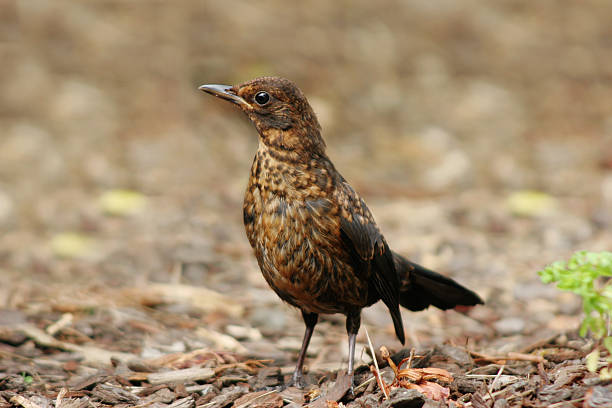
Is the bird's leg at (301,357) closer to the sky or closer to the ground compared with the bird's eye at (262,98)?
closer to the ground

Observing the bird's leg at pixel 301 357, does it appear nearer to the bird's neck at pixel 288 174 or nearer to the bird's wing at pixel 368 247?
the bird's wing at pixel 368 247

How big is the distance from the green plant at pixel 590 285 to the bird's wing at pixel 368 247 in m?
1.24

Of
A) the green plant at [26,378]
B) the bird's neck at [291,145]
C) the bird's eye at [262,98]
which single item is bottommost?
the green plant at [26,378]

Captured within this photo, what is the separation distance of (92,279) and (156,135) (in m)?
3.07

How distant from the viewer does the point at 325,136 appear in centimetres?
911

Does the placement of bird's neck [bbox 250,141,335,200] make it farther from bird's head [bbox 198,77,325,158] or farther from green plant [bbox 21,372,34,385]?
green plant [bbox 21,372,34,385]

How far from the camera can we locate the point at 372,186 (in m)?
8.25

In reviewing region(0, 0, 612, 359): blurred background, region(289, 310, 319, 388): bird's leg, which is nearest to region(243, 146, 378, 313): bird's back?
region(289, 310, 319, 388): bird's leg

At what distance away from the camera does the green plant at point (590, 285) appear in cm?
263

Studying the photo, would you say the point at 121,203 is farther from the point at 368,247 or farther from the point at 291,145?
the point at 368,247

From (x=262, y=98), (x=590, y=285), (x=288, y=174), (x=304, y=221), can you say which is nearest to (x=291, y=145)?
(x=288, y=174)

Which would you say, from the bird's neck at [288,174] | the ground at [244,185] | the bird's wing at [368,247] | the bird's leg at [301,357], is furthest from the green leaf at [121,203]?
the bird's wing at [368,247]

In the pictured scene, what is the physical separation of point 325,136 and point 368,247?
17.5ft

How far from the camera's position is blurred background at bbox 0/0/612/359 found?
5879 mm
